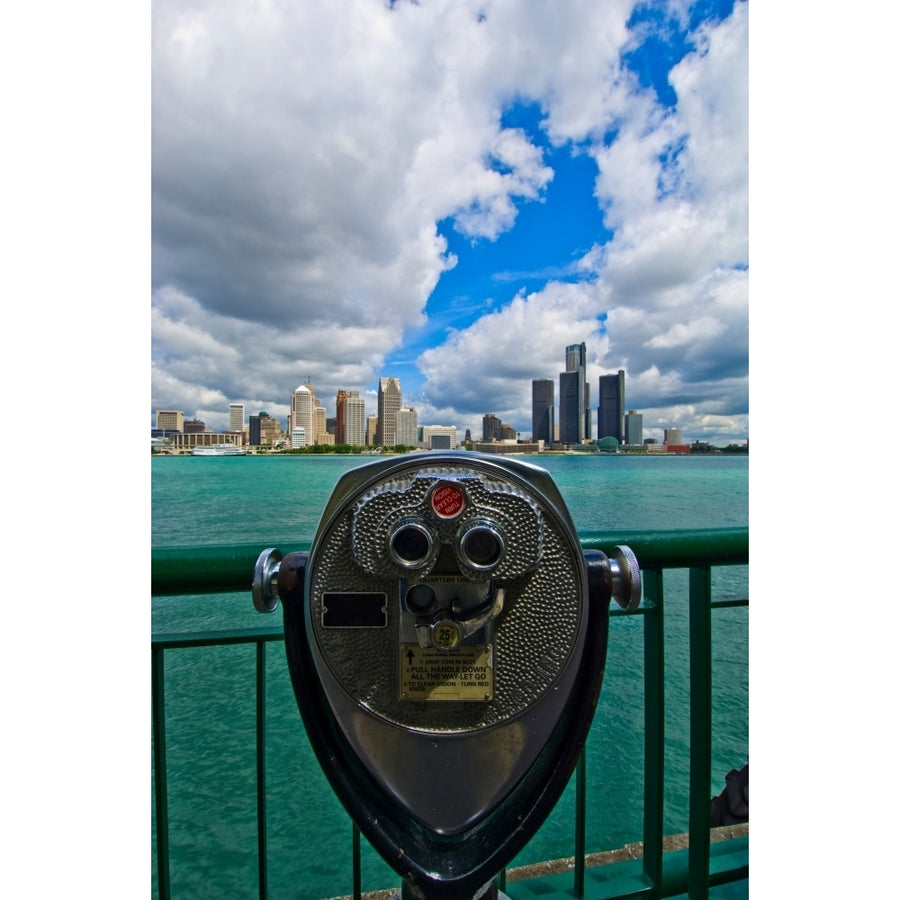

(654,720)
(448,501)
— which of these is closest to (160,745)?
(448,501)

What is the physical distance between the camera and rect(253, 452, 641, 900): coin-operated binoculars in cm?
78

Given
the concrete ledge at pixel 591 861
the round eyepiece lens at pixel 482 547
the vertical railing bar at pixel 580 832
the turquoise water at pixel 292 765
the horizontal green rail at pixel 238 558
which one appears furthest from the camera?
the turquoise water at pixel 292 765

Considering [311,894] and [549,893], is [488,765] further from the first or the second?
[311,894]

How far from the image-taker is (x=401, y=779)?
2.66 feet

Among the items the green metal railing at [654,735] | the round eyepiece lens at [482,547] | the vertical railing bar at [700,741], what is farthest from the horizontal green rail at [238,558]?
the round eyepiece lens at [482,547]

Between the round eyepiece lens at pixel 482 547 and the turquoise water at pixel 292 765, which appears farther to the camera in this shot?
the turquoise water at pixel 292 765

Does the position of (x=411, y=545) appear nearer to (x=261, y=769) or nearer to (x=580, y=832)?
(x=261, y=769)

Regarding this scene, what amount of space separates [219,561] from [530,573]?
2.17 feet

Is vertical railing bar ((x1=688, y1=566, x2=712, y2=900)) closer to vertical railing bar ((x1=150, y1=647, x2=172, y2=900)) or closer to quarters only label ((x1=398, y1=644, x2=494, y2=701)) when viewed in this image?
quarters only label ((x1=398, y1=644, x2=494, y2=701))

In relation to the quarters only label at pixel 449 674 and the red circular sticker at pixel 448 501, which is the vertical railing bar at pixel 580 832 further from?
the red circular sticker at pixel 448 501

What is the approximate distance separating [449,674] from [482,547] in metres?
0.18

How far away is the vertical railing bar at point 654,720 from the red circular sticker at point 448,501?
0.77 metres

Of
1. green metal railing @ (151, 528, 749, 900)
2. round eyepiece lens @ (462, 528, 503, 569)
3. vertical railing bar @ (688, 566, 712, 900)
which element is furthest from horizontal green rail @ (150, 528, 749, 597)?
round eyepiece lens @ (462, 528, 503, 569)

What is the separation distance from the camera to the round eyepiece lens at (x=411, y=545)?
759mm
